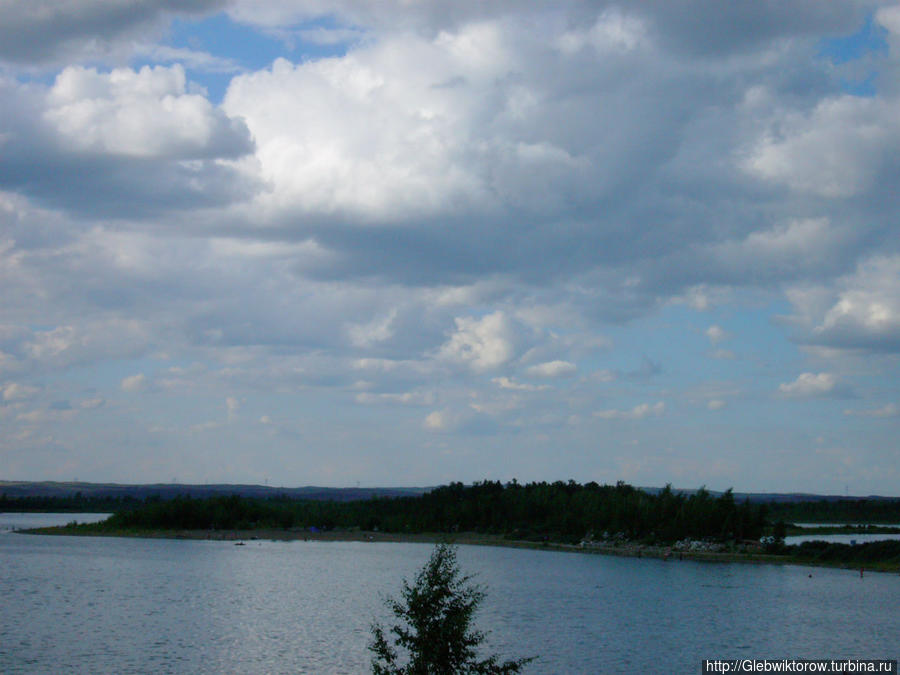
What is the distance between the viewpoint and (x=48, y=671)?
55.4 metres

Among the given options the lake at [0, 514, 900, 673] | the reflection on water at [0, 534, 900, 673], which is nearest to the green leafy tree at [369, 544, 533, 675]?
the reflection on water at [0, 534, 900, 673]

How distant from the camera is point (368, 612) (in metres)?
83.8

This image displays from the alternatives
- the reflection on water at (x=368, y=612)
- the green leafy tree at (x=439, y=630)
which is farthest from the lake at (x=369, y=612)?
the green leafy tree at (x=439, y=630)

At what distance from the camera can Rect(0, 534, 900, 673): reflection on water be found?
202ft

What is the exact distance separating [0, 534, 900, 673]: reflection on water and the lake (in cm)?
19

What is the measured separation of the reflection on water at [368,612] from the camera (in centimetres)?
6150

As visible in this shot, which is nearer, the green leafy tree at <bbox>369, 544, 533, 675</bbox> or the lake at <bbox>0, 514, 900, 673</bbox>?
the green leafy tree at <bbox>369, 544, 533, 675</bbox>

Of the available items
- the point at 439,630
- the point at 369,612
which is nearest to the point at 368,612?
the point at 369,612

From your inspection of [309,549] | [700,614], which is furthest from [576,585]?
[309,549]

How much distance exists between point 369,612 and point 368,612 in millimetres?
88

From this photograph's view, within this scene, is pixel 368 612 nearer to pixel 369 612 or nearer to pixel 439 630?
pixel 369 612

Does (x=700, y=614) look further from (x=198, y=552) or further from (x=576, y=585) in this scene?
(x=198, y=552)

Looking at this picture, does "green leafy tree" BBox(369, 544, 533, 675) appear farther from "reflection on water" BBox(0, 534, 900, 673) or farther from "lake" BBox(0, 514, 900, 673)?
"lake" BBox(0, 514, 900, 673)

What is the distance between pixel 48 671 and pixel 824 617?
61.4 metres
